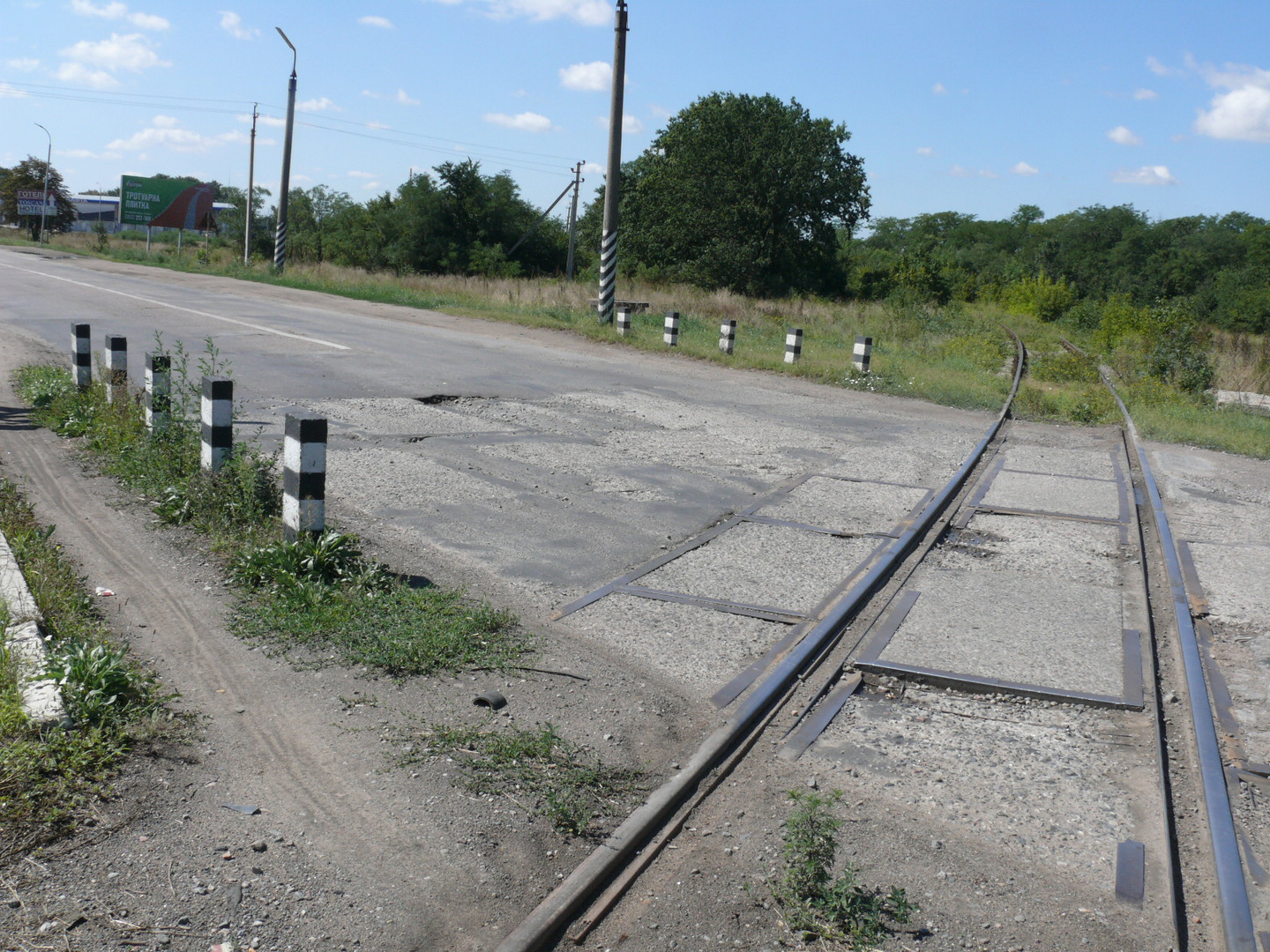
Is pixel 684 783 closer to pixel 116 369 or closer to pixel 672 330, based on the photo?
pixel 116 369

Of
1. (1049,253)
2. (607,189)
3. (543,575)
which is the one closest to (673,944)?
(543,575)

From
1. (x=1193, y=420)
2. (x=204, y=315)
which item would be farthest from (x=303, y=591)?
(x=204, y=315)

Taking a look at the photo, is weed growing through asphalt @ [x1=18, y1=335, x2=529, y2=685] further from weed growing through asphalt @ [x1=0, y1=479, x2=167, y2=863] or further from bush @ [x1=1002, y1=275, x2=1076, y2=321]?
bush @ [x1=1002, y1=275, x2=1076, y2=321]

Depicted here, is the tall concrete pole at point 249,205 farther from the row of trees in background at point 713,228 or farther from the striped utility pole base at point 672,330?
the striped utility pole base at point 672,330

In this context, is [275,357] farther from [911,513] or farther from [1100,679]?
[1100,679]

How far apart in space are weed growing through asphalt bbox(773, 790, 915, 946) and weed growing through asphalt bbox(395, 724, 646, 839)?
661 millimetres

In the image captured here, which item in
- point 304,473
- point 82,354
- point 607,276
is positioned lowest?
point 304,473

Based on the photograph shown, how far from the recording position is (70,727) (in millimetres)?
3705

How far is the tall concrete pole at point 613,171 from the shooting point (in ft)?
70.4

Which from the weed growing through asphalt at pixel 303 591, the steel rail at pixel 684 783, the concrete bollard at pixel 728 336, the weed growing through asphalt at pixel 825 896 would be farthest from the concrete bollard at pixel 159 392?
the concrete bollard at pixel 728 336

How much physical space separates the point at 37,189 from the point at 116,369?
7194 centimetres

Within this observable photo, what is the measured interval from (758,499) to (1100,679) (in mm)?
3753

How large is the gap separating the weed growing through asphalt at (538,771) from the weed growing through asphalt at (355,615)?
27.4 inches

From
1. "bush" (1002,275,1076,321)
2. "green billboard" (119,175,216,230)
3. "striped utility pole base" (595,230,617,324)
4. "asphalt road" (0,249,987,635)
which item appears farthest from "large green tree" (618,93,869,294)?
"asphalt road" (0,249,987,635)
